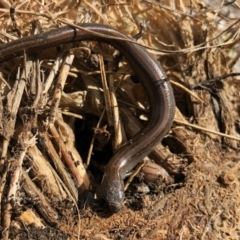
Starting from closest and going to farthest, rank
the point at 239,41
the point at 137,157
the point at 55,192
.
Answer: the point at 55,192, the point at 137,157, the point at 239,41

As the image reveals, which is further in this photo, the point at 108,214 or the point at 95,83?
the point at 95,83

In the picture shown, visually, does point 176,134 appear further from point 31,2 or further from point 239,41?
point 31,2

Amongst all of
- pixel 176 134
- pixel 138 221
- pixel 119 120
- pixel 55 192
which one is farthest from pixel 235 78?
pixel 55 192

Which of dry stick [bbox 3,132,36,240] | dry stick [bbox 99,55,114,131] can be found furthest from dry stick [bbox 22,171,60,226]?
dry stick [bbox 99,55,114,131]

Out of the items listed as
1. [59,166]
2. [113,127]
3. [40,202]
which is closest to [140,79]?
[113,127]

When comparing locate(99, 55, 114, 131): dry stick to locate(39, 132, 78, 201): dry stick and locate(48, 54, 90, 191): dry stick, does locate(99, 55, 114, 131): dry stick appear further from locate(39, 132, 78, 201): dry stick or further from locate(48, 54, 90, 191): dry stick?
locate(39, 132, 78, 201): dry stick

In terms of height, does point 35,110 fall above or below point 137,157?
above

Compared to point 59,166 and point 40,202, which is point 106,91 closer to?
point 59,166
